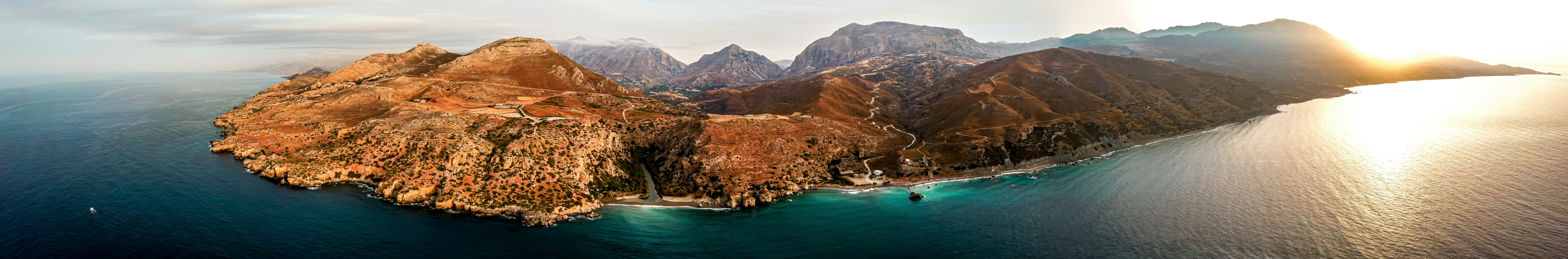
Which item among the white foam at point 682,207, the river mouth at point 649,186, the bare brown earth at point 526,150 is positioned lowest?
the white foam at point 682,207

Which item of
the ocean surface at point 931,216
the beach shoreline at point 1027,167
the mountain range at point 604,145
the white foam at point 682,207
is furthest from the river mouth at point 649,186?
the beach shoreline at point 1027,167

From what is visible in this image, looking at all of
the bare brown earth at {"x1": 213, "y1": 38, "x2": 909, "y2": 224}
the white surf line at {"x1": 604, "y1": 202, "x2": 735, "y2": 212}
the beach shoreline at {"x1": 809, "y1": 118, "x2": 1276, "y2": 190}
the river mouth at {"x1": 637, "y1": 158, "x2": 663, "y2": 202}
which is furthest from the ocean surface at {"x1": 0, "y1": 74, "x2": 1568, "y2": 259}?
the river mouth at {"x1": 637, "y1": 158, "x2": 663, "y2": 202}

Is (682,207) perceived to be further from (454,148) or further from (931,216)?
(454,148)

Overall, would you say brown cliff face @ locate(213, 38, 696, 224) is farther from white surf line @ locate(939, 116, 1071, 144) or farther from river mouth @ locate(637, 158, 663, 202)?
white surf line @ locate(939, 116, 1071, 144)

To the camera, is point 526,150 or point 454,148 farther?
point 526,150

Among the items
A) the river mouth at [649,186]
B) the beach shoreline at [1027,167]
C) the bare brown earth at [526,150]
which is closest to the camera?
the bare brown earth at [526,150]

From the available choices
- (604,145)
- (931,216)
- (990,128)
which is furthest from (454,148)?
(990,128)

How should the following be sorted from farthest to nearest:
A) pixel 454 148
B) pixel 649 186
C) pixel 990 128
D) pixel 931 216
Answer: pixel 990 128
pixel 649 186
pixel 454 148
pixel 931 216

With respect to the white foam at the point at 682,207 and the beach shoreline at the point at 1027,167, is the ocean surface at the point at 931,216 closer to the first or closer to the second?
the white foam at the point at 682,207
